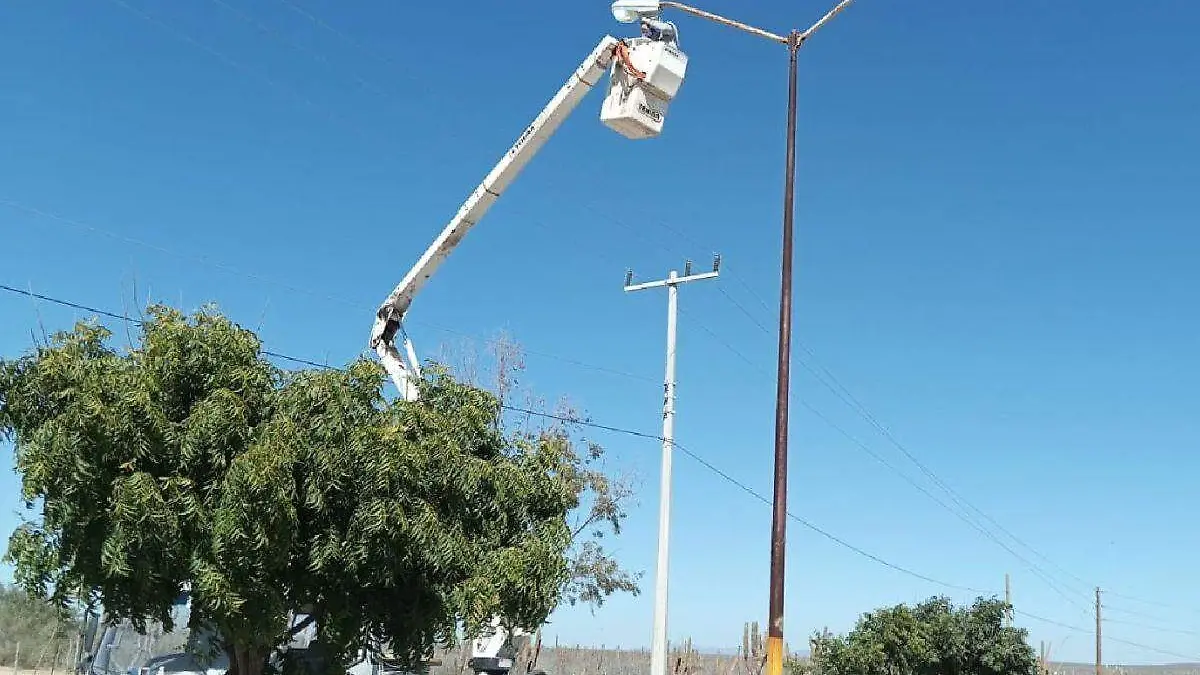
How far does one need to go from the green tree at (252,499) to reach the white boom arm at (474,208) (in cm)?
341

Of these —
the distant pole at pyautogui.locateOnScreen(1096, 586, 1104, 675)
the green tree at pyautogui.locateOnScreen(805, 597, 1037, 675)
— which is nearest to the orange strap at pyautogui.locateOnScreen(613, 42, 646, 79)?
the green tree at pyautogui.locateOnScreen(805, 597, 1037, 675)

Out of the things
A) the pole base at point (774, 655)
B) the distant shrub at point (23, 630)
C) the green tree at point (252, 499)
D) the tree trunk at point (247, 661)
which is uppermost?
the green tree at point (252, 499)

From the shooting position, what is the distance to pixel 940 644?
3238 centimetres

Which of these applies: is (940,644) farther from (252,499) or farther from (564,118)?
(252,499)

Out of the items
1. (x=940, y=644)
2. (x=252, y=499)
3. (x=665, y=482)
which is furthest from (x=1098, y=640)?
(x=252, y=499)

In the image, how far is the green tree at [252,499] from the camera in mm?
12969

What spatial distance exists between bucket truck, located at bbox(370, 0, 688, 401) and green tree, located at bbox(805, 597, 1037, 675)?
18.1 meters

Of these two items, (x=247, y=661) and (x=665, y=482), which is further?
(x=665, y=482)

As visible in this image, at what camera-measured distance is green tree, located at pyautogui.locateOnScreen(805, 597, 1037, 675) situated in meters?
31.7

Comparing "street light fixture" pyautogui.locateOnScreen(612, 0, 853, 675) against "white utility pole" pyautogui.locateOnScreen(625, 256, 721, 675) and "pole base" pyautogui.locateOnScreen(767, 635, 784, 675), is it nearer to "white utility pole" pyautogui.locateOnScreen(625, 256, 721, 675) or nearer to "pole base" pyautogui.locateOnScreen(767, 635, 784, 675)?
"pole base" pyautogui.locateOnScreen(767, 635, 784, 675)

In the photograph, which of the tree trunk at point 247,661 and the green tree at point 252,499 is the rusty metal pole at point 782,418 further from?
the tree trunk at point 247,661

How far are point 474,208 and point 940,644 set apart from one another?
67.3ft

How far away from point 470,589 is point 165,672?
8.94 m

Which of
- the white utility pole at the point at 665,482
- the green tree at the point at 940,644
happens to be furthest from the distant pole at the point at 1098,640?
the white utility pole at the point at 665,482
